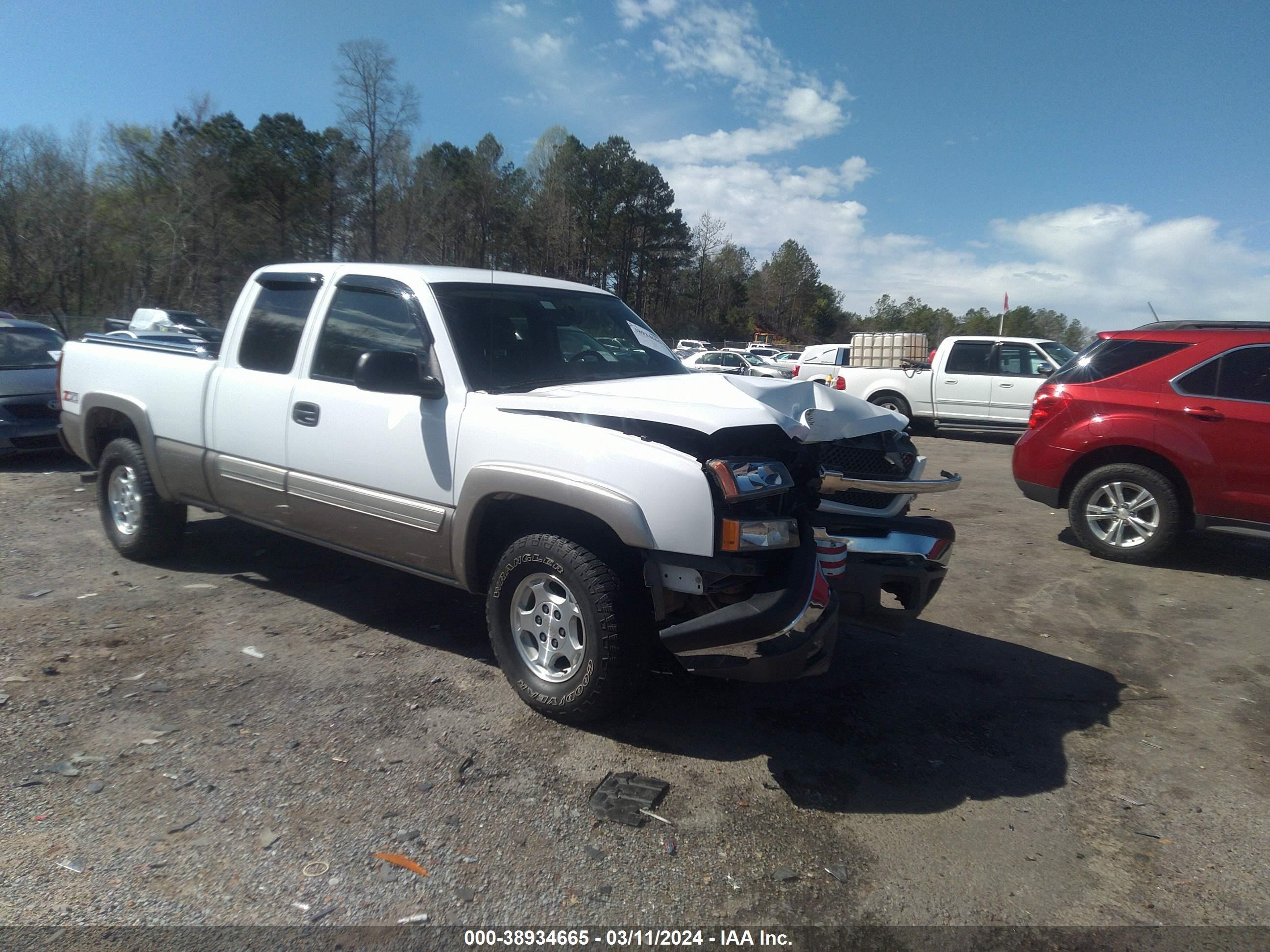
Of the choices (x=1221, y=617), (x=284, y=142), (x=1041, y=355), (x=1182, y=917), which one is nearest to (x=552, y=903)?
(x=1182, y=917)

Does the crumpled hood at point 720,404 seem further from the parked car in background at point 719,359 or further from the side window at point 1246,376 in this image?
the parked car in background at point 719,359

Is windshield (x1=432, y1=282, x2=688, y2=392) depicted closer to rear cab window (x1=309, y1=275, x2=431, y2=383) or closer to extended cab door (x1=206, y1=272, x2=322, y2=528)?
rear cab window (x1=309, y1=275, x2=431, y2=383)

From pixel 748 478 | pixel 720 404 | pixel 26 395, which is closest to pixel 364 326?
pixel 720 404

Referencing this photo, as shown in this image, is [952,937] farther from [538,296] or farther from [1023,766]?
[538,296]

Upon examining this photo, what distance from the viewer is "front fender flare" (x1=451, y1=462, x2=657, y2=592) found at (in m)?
3.08

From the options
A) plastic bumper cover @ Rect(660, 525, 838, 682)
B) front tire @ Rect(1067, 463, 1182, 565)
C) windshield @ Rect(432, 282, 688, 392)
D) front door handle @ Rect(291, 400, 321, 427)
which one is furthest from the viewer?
front tire @ Rect(1067, 463, 1182, 565)

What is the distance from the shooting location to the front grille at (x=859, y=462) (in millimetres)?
3850

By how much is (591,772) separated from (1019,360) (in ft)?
44.6

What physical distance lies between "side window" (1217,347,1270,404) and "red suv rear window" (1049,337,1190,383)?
0.35 meters

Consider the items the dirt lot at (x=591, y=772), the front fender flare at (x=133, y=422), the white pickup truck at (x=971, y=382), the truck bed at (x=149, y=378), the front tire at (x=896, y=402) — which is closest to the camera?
the dirt lot at (x=591, y=772)

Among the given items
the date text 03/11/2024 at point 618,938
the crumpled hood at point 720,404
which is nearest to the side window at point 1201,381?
the crumpled hood at point 720,404

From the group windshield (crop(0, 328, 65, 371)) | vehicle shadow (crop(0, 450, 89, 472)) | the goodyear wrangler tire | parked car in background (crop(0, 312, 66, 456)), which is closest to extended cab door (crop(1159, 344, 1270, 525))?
the goodyear wrangler tire

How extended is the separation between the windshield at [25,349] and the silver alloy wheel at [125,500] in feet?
16.2

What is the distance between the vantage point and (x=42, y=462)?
9836mm
